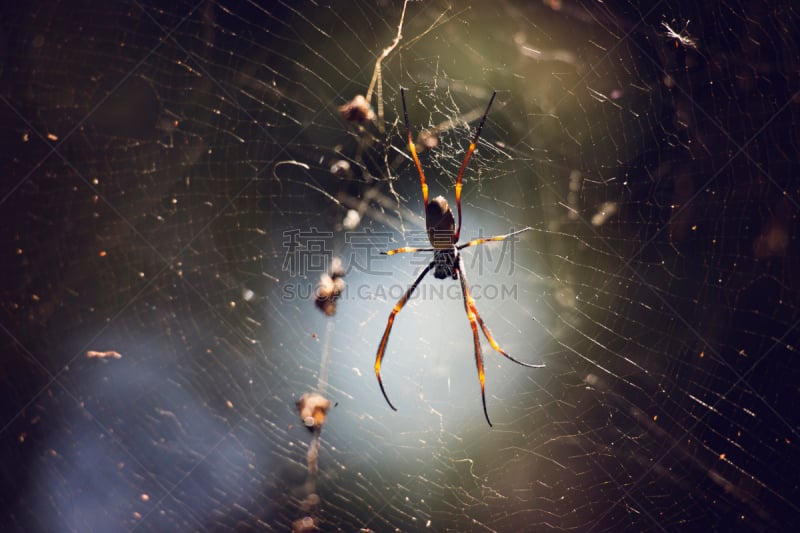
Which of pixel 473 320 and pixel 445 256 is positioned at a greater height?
pixel 445 256

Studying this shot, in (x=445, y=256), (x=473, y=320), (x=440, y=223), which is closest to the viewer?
(x=440, y=223)

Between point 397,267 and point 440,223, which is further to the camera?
point 397,267

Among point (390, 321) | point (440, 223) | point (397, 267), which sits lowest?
point (390, 321)

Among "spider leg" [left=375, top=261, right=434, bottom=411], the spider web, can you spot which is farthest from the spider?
the spider web

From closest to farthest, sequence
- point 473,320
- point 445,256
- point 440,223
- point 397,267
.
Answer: point 440,223
point 473,320
point 445,256
point 397,267

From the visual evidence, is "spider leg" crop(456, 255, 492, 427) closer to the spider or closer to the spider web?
the spider

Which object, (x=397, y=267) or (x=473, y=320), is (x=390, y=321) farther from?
(x=397, y=267)

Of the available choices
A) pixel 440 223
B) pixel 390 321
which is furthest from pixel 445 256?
pixel 390 321

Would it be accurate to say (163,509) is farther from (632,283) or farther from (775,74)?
(775,74)

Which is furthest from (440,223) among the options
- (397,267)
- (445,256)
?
(397,267)

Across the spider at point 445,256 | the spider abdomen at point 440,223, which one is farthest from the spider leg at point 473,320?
the spider abdomen at point 440,223
